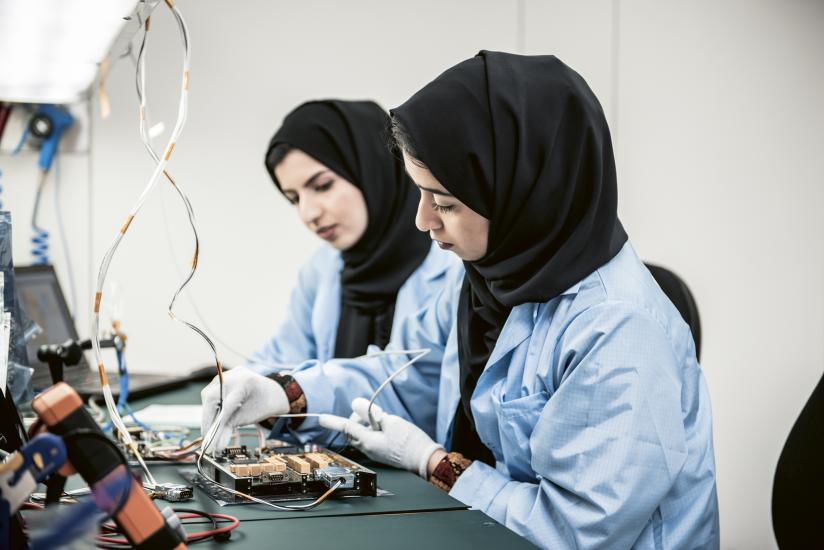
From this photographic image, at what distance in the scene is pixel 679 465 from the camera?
1027mm

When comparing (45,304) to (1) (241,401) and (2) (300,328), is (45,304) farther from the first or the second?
(1) (241,401)

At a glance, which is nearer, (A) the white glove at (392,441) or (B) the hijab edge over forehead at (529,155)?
(B) the hijab edge over forehead at (529,155)

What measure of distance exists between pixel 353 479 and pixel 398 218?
1.04 meters

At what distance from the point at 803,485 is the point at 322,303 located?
Result: 127cm

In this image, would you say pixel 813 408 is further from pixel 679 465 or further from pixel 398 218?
pixel 398 218

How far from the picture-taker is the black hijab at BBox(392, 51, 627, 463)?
45.1 inches

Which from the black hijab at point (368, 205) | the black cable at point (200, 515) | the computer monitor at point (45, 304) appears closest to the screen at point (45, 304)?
the computer monitor at point (45, 304)

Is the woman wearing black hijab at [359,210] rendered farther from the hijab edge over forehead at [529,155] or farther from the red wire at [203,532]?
the red wire at [203,532]

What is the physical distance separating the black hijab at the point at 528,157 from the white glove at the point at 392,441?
289mm

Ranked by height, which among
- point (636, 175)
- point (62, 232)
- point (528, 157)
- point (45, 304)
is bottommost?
point (45, 304)

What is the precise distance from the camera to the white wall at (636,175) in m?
2.77

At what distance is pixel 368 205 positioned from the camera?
199cm

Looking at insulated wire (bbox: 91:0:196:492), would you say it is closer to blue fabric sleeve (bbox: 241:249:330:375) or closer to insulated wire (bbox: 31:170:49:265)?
blue fabric sleeve (bbox: 241:249:330:375)

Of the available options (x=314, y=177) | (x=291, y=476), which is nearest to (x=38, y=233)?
(x=314, y=177)
